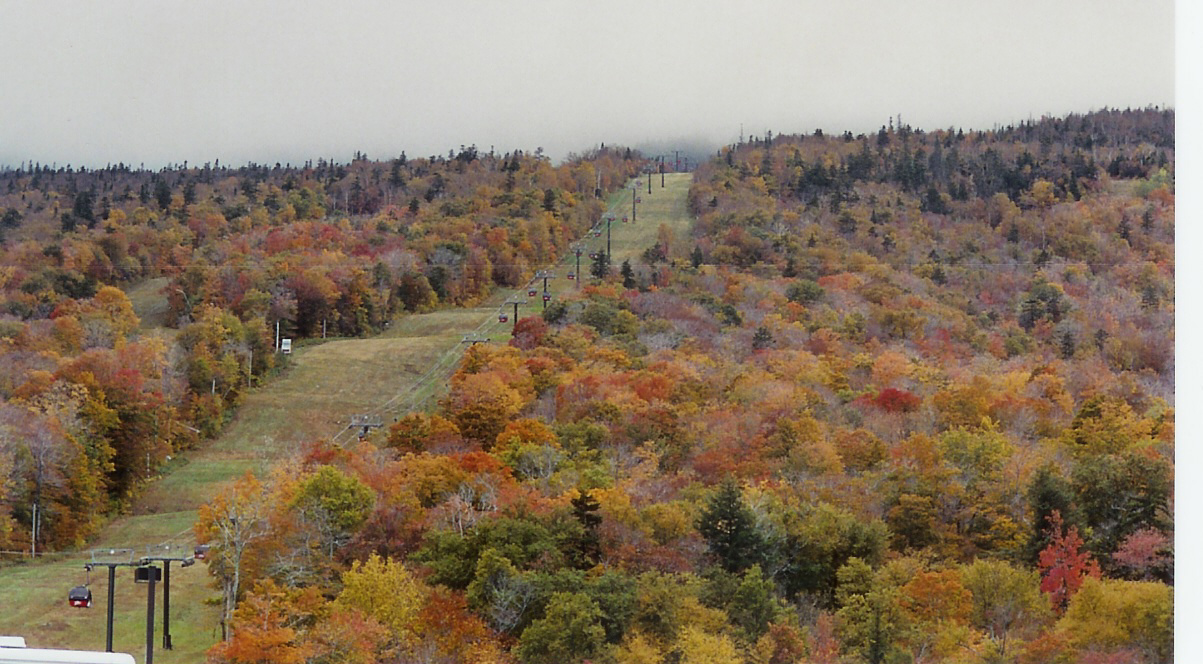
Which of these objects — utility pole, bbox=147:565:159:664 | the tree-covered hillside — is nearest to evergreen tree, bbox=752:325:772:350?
the tree-covered hillside

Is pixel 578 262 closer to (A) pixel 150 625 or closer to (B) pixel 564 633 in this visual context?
(B) pixel 564 633

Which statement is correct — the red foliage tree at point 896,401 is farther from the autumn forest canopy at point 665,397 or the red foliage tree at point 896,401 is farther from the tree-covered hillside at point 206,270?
the tree-covered hillside at point 206,270

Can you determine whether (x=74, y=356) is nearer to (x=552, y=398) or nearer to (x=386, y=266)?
(x=386, y=266)

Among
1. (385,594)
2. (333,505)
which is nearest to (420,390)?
(333,505)

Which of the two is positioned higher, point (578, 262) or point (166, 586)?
point (578, 262)

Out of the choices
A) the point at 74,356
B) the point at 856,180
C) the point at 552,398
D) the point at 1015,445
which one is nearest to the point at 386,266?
the point at 552,398
